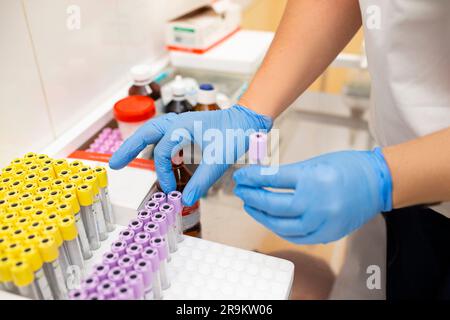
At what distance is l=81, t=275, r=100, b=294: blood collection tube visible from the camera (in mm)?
637

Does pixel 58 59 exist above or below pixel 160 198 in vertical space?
above

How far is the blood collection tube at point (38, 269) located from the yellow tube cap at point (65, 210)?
8cm

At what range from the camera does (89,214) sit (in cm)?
77

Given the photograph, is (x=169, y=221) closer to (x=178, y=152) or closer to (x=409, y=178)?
(x=178, y=152)

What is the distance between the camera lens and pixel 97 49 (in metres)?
1.20

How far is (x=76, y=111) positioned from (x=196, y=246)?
60 centimetres

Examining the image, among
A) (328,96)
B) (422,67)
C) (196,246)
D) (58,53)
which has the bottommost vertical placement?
(328,96)

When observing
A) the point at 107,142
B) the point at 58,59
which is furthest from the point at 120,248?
the point at 58,59

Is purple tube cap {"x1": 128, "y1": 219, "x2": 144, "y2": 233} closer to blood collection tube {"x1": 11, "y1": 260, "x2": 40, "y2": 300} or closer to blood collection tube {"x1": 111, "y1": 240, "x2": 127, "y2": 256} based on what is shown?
blood collection tube {"x1": 111, "y1": 240, "x2": 127, "y2": 256}

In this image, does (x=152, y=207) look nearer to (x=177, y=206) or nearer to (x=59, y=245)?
(x=177, y=206)

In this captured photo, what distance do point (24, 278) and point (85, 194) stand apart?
0.17 metres

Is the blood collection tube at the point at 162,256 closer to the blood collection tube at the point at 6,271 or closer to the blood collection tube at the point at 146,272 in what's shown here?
the blood collection tube at the point at 146,272
